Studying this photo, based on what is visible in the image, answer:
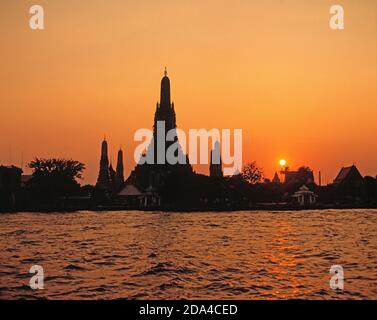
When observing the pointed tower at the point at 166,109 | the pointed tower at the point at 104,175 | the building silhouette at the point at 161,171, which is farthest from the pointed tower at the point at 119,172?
the pointed tower at the point at 166,109

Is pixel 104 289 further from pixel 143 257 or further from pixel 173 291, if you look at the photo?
pixel 143 257

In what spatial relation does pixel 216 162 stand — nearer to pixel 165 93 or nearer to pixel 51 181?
pixel 165 93

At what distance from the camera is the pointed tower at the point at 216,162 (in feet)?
459

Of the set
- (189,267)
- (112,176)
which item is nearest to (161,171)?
(112,176)

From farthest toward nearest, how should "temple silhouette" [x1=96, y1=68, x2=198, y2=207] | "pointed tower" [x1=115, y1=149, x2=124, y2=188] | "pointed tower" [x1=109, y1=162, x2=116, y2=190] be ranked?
"pointed tower" [x1=115, y1=149, x2=124, y2=188], "pointed tower" [x1=109, y1=162, x2=116, y2=190], "temple silhouette" [x1=96, y1=68, x2=198, y2=207]

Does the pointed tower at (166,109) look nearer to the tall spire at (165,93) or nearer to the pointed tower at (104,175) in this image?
the tall spire at (165,93)

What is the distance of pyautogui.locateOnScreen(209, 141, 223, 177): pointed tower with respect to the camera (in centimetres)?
14000

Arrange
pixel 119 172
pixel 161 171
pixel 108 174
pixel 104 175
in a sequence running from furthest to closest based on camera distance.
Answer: pixel 119 172 → pixel 108 174 → pixel 104 175 → pixel 161 171

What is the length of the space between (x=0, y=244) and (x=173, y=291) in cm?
1892

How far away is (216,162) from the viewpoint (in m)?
142

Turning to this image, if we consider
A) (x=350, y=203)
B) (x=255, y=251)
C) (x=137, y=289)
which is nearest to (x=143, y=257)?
(x=255, y=251)

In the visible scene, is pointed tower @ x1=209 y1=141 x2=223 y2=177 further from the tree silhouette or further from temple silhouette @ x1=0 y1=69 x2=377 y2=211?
the tree silhouette

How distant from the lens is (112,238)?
35562 millimetres

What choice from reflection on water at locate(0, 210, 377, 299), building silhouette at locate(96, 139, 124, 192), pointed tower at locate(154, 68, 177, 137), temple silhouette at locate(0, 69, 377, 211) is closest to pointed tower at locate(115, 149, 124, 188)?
building silhouette at locate(96, 139, 124, 192)
